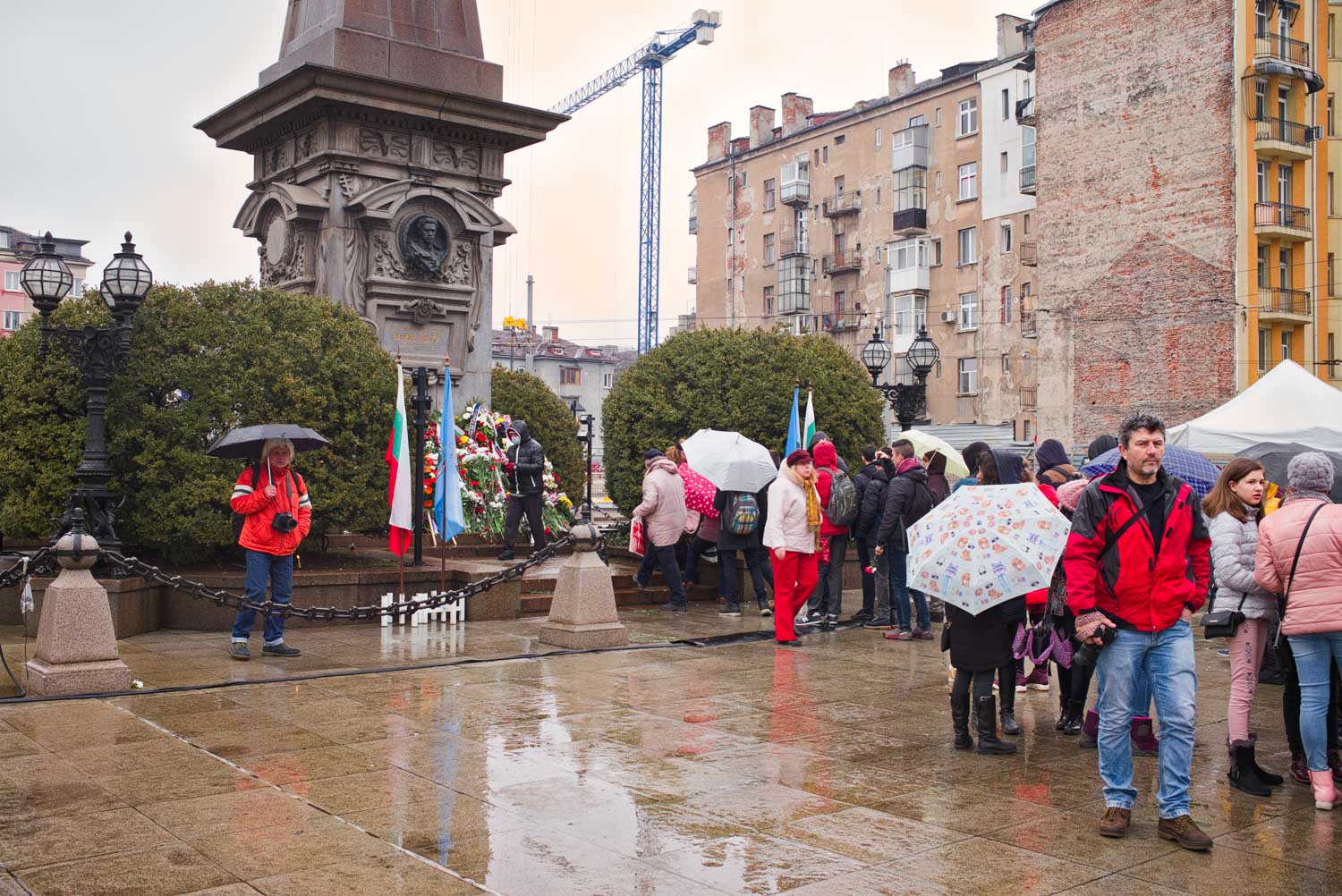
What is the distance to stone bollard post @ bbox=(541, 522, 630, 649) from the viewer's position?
11.8 meters

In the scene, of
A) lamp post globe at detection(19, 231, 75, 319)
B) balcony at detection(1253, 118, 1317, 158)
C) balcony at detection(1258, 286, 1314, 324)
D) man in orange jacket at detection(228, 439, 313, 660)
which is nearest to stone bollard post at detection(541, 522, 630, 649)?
man in orange jacket at detection(228, 439, 313, 660)

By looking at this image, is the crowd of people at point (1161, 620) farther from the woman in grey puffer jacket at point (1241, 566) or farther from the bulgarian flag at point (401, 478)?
the bulgarian flag at point (401, 478)

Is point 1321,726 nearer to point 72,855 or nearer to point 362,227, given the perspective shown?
point 72,855

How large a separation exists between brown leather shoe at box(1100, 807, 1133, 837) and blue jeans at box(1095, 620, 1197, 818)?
0.10 feet

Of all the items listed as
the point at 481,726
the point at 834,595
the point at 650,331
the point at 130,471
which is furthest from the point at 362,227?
the point at 650,331

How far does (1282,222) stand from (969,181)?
53.4 ft

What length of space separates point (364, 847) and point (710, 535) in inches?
391

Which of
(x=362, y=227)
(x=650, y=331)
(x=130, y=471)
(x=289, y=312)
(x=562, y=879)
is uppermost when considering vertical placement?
(x=650, y=331)

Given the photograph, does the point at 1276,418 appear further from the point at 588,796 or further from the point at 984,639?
the point at 588,796

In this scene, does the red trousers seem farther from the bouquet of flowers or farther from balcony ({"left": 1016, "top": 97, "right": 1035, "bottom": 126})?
balcony ({"left": 1016, "top": 97, "right": 1035, "bottom": 126})

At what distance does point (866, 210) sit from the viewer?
6194 cm

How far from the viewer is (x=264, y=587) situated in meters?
10.9

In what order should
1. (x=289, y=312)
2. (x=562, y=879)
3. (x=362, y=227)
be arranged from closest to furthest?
(x=562, y=879), (x=289, y=312), (x=362, y=227)

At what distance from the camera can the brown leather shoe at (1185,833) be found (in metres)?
5.82
